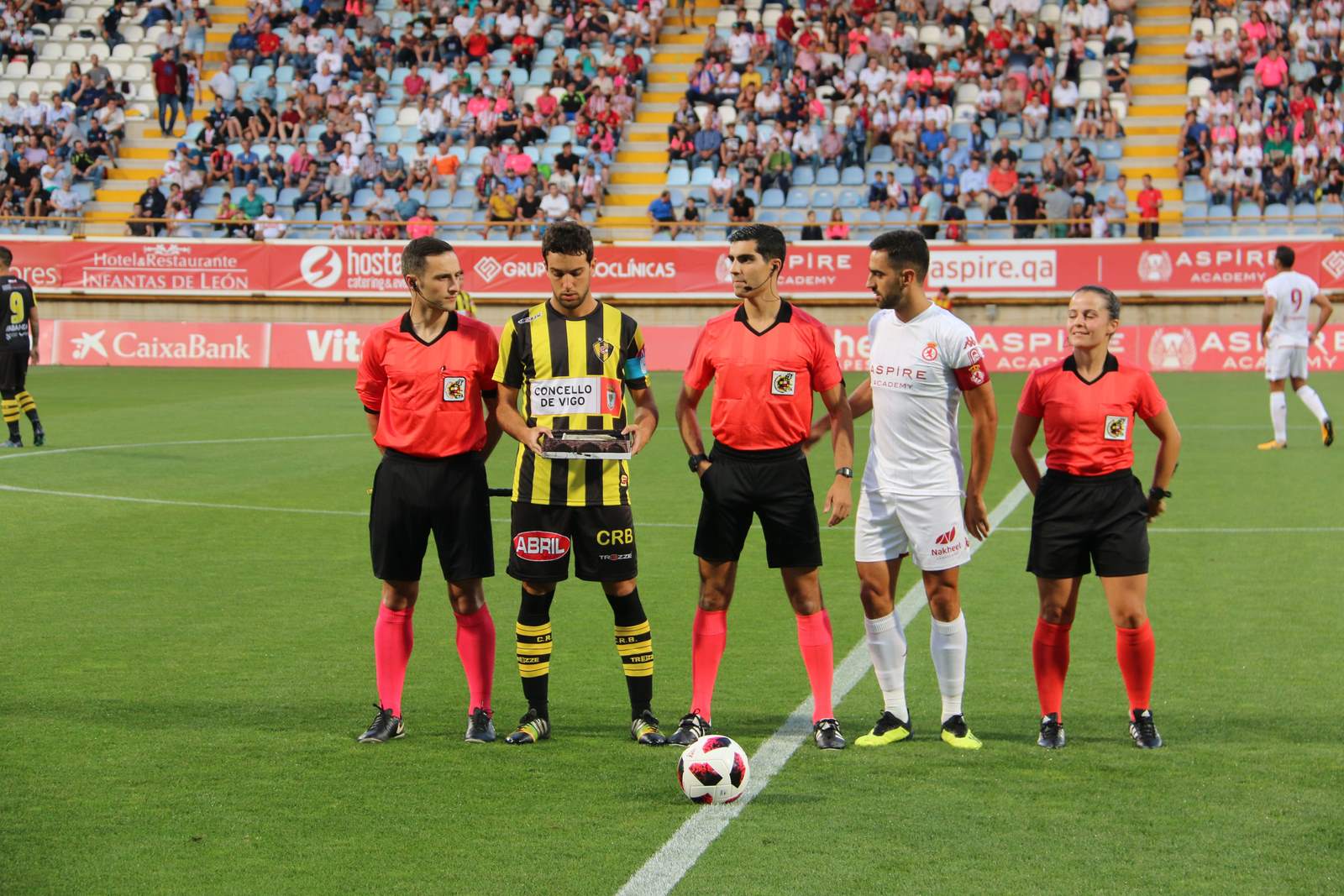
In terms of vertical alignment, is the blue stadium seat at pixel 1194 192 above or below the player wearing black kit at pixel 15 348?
above

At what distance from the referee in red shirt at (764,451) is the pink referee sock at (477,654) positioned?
2.55 feet

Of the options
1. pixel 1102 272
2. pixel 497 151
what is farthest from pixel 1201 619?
pixel 497 151

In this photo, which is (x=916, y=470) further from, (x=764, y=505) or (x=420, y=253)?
(x=420, y=253)

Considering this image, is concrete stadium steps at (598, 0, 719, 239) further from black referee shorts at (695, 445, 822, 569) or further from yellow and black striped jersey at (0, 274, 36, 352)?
black referee shorts at (695, 445, 822, 569)

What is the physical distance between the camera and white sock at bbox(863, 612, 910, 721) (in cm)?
643

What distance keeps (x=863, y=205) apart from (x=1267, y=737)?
26503 millimetres

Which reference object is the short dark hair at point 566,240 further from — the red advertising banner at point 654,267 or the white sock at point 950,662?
the red advertising banner at point 654,267

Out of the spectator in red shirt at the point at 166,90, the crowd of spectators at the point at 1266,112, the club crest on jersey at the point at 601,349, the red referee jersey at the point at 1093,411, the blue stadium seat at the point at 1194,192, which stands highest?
the spectator in red shirt at the point at 166,90

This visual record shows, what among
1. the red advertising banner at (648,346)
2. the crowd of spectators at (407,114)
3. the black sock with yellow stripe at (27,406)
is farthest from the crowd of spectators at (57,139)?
the black sock with yellow stripe at (27,406)

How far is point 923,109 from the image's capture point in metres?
33.1

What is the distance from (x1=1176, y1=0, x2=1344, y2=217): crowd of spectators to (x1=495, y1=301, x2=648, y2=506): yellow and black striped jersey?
1059 inches

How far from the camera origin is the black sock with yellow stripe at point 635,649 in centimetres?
647

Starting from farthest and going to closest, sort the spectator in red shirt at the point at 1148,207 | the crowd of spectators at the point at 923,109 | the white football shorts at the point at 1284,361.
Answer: the crowd of spectators at the point at 923,109 < the spectator in red shirt at the point at 1148,207 < the white football shorts at the point at 1284,361

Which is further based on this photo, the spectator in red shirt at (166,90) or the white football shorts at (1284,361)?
the spectator in red shirt at (166,90)
